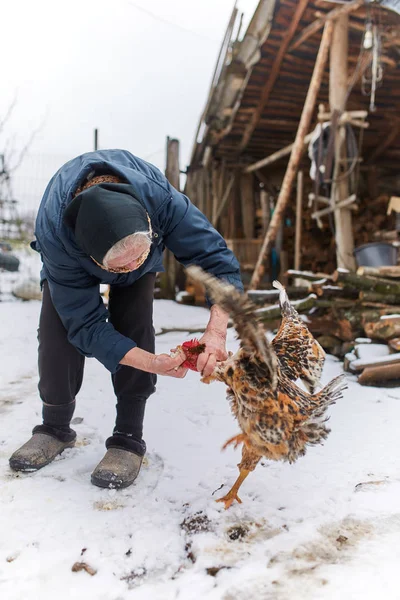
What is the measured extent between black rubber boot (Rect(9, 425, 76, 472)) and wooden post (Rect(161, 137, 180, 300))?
580 cm

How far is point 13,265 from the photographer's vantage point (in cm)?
917

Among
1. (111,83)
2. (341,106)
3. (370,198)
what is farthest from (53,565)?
(111,83)

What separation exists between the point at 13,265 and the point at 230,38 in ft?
19.9

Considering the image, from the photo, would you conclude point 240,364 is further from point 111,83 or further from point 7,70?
point 111,83

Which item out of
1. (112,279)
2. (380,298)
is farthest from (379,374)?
(112,279)

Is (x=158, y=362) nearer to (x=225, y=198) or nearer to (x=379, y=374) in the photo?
(x=379, y=374)

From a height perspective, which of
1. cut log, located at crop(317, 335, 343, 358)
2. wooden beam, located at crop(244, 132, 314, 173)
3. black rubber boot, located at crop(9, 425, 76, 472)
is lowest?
cut log, located at crop(317, 335, 343, 358)

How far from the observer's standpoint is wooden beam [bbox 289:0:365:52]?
222 inches

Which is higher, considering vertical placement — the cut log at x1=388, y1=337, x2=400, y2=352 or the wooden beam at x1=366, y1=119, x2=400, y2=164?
the wooden beam at x1=366, y1=119, x2=400, y2=164

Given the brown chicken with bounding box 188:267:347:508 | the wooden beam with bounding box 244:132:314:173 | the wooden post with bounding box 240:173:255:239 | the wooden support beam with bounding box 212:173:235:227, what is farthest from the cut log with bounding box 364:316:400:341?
the wooden support beam with bounding box 212:173:235:227

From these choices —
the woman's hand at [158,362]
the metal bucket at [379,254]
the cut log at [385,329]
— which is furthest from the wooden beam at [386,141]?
the woman's hand at [158,362]

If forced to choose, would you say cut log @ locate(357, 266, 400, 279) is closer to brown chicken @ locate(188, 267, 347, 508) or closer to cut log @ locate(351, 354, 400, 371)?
cut log @ locate(351, 354, 400, 371)

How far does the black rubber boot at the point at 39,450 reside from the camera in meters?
2.08

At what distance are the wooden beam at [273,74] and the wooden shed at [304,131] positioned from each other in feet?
0.06
